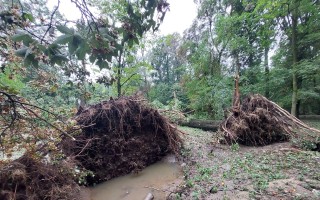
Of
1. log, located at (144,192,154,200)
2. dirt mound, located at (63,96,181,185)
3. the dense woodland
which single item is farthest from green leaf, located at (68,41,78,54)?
dirt mound, located at (63,96,181,185)

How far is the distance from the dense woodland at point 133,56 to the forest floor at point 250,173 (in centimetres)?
188

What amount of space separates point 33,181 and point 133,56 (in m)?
8.01

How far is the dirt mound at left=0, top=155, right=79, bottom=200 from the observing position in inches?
88.7

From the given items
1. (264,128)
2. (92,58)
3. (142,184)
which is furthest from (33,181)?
(264,128)

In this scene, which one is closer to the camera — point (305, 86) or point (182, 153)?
point (182, 153)

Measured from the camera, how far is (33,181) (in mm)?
2410

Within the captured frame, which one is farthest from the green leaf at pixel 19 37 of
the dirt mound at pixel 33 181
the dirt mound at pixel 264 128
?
the dirt mound at pixel 264 128

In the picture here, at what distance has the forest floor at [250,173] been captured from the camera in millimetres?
2502

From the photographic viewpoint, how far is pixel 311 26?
7.52 m

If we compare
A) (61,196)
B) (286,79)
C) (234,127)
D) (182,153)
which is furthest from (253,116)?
(286,79)

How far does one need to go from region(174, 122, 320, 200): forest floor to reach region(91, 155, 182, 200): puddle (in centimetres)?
29

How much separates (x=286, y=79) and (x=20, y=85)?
36.9 feet

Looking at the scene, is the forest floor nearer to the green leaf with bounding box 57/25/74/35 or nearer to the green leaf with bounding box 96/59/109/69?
the green leaf with bounding box 96/59/109/69

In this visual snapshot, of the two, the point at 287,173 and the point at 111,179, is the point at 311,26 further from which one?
the point at 111,179
